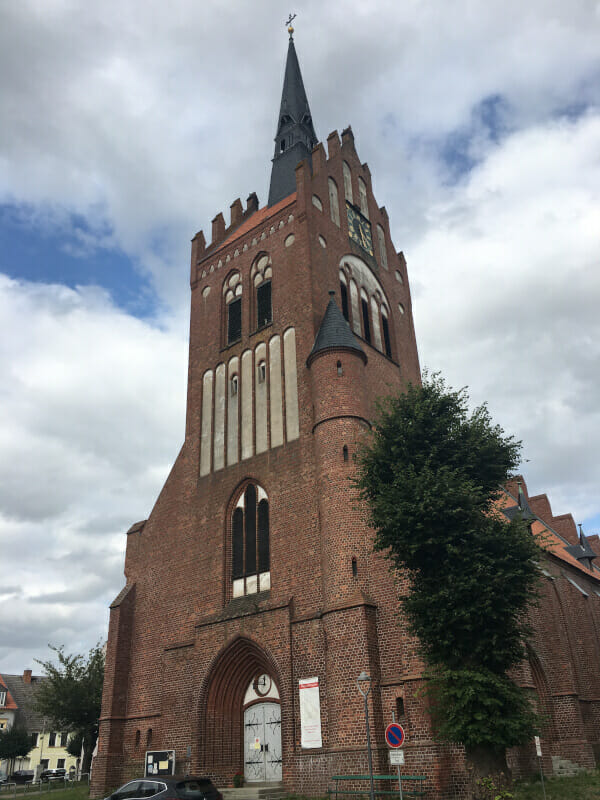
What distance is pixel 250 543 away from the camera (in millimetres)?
23469

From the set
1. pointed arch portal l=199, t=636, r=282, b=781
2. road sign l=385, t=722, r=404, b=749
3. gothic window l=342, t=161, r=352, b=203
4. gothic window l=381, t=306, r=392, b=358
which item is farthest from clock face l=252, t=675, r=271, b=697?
gothic window l=342, t=161, r=352, b=203

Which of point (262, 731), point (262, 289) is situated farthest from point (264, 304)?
point (262, 731)

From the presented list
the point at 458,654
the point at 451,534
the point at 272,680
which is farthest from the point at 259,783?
the point at 451,534

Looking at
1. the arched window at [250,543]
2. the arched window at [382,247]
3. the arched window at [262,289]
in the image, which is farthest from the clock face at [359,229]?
the arched window at [250,543]

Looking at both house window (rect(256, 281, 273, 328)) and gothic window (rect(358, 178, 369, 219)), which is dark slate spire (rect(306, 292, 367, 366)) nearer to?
house window (rect(256, 281, 273, 328))

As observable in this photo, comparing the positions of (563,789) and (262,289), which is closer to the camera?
(563,789)

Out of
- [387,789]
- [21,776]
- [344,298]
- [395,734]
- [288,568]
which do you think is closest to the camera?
[395,734]

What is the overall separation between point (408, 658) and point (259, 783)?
24.1ft

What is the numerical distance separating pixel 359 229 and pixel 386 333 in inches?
206

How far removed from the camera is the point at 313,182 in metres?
28.8

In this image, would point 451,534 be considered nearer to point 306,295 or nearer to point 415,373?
point 306,295

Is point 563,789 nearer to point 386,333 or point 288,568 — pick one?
point 288,568

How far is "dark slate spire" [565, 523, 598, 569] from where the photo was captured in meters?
38.1

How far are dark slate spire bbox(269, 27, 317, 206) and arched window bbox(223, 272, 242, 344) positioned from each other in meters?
5.26
